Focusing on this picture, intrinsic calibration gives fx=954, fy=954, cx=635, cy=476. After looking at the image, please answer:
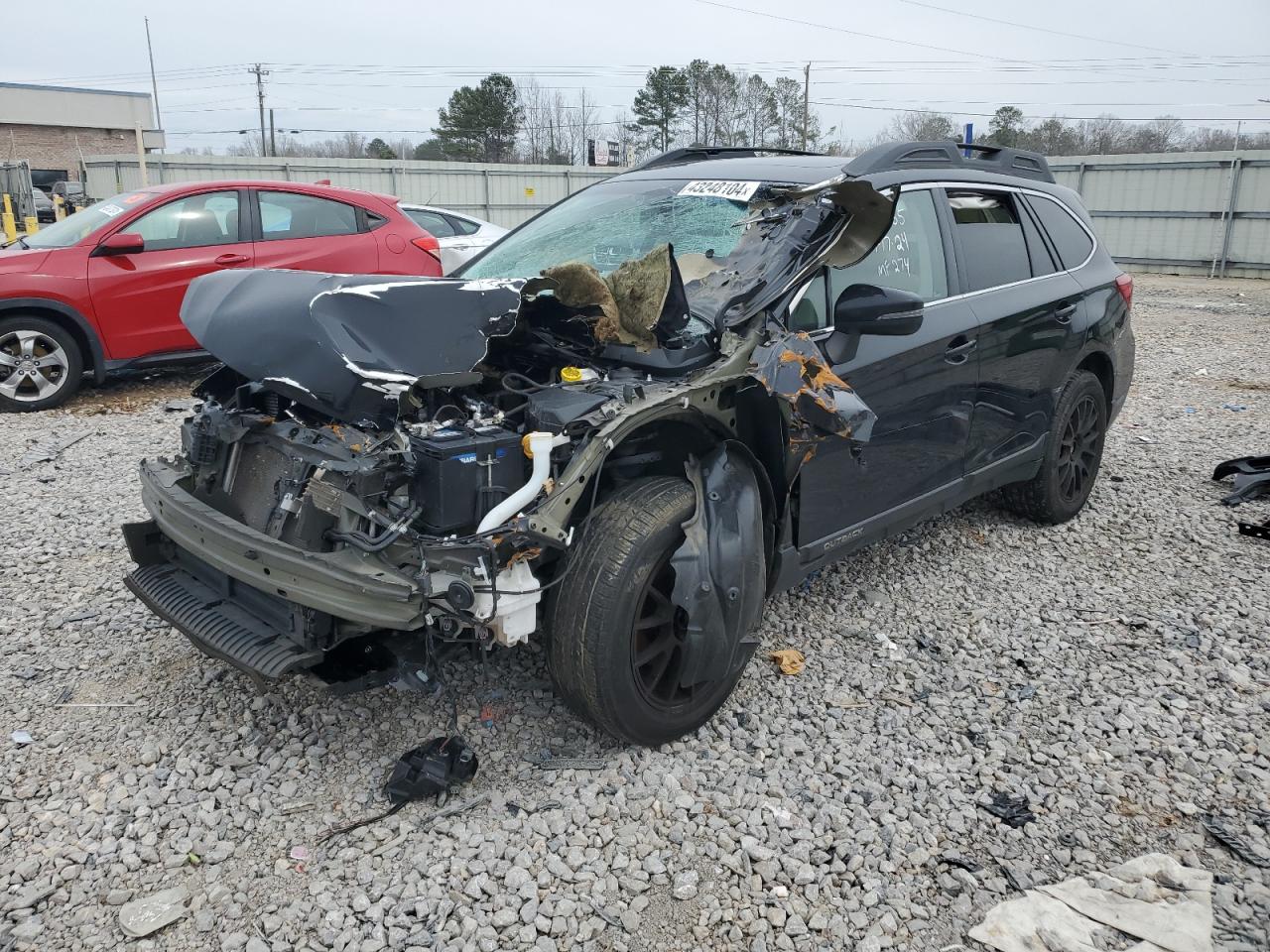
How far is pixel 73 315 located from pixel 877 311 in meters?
6.32

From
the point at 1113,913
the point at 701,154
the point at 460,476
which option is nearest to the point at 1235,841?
the point at 1113,913

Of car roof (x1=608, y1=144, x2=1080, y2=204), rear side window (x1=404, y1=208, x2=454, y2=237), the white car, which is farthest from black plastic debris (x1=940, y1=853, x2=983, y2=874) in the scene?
rear side window (x1=404, y1=208, x2=454, y2=237)

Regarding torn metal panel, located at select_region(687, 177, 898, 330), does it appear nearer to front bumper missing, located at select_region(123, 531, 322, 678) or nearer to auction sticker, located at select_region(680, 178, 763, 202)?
auction sticker, located at select_region(680, 178, 763, 202)

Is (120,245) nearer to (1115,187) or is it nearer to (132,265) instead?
(132,265)

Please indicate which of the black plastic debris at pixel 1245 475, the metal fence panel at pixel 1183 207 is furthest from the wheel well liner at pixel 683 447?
the metal fence panel at pixel 1183 207

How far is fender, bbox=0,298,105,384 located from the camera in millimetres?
6941

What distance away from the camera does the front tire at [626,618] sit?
9.17 feet

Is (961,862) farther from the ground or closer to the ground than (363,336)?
closer to the ground

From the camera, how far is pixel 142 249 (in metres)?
7.33

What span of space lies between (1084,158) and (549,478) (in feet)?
73.0

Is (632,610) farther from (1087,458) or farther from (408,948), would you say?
(1087,458)

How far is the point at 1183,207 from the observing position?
19812mm

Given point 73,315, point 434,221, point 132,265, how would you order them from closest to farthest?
point 73,315, point 132,265, point 434,221

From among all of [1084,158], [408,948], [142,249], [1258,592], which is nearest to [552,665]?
[408,948]
